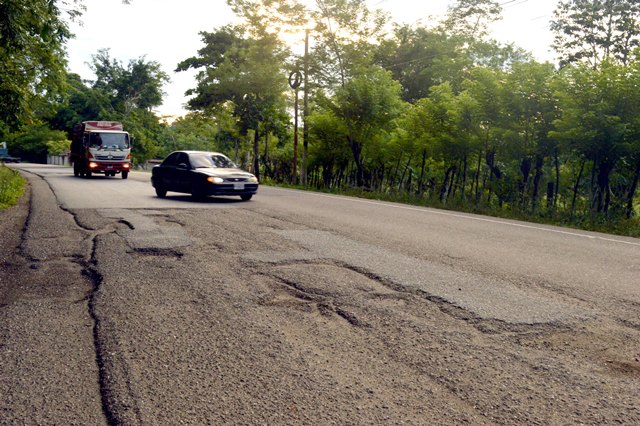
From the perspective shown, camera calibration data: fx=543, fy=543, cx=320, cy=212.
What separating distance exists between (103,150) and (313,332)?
2868 cm

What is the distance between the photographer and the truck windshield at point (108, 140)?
98.0ft

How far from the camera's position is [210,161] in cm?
1672

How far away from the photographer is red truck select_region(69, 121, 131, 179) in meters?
29.7

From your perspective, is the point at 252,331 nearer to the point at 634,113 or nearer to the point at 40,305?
the point at 40,305

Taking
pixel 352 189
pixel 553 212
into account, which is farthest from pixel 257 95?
pixel 553 212

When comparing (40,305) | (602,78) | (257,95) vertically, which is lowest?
(40,305)

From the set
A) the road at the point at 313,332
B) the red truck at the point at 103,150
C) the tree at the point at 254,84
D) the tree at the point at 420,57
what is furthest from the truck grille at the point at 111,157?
the road at the point at 313,332

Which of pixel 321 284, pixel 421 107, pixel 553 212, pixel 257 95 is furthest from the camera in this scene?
pixel 257 95

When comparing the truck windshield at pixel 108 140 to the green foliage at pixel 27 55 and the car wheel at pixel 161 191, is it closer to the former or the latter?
the green foliage at pixel 27 55

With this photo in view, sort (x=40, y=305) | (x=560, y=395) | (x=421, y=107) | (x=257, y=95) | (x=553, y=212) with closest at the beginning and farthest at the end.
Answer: (x=560, y=395) → (x=40, y=305) → (x=553, y=212) → (x=421, y=107) → (x=257, y=95)

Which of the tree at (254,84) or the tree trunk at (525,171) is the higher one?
the tree at (254,84)

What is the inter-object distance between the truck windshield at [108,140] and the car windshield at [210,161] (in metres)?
15.4

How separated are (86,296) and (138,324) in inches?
46.5

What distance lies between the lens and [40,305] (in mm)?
4730
